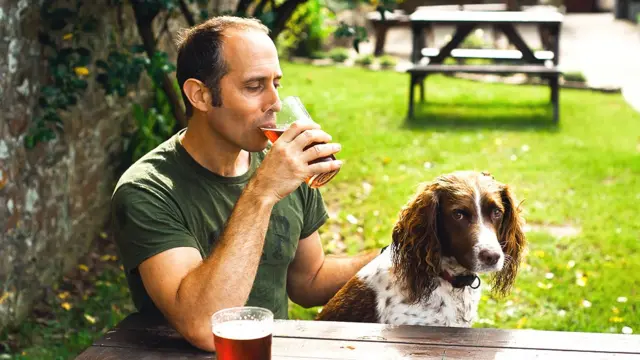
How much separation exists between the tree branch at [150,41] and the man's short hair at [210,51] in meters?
2.86

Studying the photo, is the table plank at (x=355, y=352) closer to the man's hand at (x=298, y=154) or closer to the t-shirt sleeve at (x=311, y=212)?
the man's hand at (x=298, y=154)

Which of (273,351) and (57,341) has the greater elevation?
(273,351)

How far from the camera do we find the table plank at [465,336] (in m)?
2.32

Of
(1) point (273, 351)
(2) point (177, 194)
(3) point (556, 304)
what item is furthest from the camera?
(3) point (556, 304)

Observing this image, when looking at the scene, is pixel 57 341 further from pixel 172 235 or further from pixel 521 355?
pixel 521 355

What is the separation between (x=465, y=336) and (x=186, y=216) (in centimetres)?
97

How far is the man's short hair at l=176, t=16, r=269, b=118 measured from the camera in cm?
279

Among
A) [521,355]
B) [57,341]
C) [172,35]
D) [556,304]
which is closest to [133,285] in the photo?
[521,355]

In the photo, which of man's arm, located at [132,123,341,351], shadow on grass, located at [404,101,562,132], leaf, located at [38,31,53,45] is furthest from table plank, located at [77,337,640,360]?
shadow on grass, located at [404,101,562,132]

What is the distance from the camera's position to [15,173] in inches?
191

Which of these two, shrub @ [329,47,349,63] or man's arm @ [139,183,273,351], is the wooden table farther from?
shrub @ [329,47,349,63]

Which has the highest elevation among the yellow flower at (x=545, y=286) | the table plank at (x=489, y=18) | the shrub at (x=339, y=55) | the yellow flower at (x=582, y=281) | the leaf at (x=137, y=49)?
the leaf at (x=137, y=49)

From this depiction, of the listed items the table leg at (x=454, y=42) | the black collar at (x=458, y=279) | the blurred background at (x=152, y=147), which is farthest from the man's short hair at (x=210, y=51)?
the table leg at (x=454, y=42)

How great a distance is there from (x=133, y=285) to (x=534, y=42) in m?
16.7
